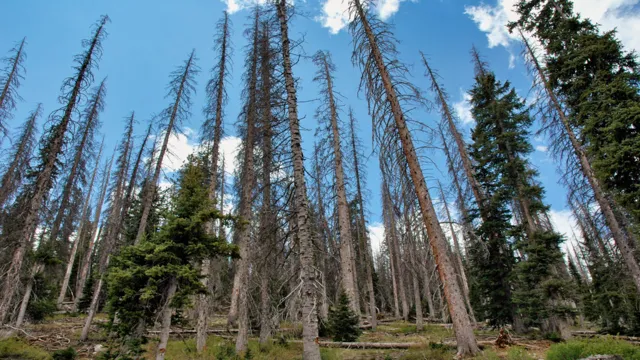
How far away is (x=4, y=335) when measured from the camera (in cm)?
1112

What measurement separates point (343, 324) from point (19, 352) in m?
10.8

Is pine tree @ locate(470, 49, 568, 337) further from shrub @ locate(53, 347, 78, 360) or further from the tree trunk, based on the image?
shrub @ locate(53, 347, 78, 360)

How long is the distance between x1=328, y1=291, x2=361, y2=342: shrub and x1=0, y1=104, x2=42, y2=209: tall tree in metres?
17.2

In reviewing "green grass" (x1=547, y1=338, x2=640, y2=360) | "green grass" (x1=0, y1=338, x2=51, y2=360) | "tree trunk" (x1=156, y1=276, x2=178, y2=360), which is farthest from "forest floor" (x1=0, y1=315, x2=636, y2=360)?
"green grass" (x1=547, y1=338, x2=640, y2=360)

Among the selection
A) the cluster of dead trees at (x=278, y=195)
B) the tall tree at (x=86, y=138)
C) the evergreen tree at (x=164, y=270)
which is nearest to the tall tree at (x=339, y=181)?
the cluster of dead trees at (x=278, y=195)

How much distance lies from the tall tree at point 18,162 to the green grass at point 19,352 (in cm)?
837

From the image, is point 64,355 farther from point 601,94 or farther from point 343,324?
point 601,94

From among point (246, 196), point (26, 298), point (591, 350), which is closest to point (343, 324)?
point (246, 196)

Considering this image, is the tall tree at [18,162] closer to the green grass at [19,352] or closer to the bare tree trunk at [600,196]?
the green grass at [19,352]

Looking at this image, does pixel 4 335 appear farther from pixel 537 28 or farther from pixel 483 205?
pixel 537 28

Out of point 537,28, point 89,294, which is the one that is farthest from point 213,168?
point 89,294

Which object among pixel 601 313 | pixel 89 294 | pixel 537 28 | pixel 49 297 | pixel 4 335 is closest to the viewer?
pixel 4 335

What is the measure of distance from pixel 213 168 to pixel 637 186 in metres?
13.4

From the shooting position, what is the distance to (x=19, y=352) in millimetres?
9406
